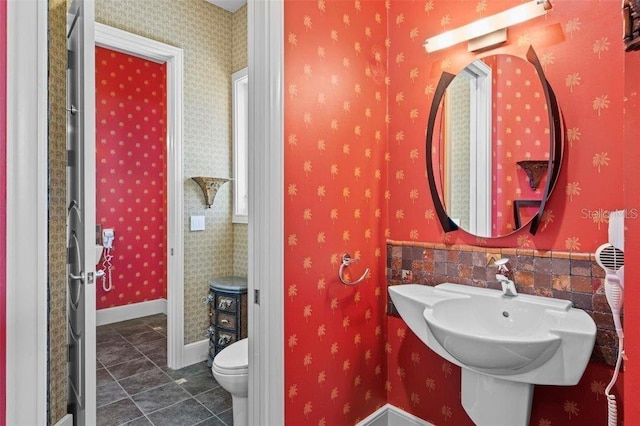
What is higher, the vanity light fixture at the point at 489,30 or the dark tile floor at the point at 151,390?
the vanity light fixture at the point at 489,30

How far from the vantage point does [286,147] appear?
1483 millimetres

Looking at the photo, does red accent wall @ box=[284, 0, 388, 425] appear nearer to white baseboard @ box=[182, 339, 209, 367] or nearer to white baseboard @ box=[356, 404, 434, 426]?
white baseboard @ box=[356, 404, 434, 426]

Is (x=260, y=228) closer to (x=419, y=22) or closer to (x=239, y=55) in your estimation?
(x=419, y=22)

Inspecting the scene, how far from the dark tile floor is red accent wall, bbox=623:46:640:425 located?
1.96 meters

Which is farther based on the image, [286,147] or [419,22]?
[419,22]

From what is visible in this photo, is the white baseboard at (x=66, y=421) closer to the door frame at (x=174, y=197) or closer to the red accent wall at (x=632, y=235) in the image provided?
the door frame at (x=174, y=197)

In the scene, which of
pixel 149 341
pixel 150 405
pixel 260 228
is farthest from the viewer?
pixel 149 341

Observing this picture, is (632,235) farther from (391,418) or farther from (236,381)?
(236,381)

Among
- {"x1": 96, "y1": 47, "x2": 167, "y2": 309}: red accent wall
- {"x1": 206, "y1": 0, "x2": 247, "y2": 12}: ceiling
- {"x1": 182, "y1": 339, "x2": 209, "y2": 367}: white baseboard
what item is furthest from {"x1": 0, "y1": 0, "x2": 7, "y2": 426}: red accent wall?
{"x1": 96, "y1": 47, "x2": 167, "y2": 309}: red accent wall

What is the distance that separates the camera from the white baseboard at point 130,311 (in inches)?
149

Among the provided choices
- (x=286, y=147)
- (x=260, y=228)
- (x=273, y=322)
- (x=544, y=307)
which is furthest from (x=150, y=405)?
(x=544, y=307)

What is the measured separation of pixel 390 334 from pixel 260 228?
103 cm

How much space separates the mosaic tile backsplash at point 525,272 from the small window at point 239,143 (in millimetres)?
1608

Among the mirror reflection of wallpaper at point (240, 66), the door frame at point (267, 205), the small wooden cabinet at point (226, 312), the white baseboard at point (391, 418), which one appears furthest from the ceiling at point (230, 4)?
the white baseboard at point (391, 418)
